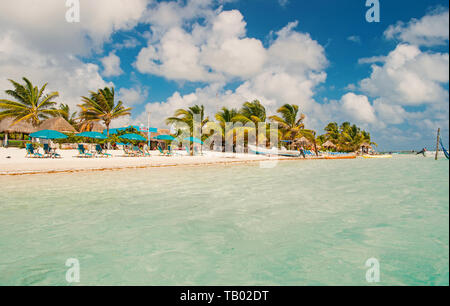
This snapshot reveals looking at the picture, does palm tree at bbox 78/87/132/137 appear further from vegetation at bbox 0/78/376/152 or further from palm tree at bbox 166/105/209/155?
palm tree at bbox 166/105/209/155

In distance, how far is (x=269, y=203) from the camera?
5.54m

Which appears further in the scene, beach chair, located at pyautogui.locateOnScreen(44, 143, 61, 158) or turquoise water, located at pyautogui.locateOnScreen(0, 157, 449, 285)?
beach chair, located at pyautogui.locateOnScreen(44, 143, 61, 158)

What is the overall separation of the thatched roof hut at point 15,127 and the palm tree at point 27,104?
1.60 ft

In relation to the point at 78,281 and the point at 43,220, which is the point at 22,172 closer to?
the point at 43,220

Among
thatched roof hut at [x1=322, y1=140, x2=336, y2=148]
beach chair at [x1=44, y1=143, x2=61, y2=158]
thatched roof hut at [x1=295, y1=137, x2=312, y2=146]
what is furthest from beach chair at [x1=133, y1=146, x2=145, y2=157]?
thatched roof hut at [x1=322, y1=140, x2=336, y2=148]

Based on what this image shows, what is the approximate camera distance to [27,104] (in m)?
30.0

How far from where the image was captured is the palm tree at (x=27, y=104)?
28.0 meters

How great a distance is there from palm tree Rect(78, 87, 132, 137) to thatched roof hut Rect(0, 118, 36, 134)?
5.87m

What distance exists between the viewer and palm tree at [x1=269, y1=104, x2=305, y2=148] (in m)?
32.8

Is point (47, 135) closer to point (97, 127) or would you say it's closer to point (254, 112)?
point (97, 127)

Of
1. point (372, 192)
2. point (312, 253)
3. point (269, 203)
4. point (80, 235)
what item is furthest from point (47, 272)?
point (372, 192)

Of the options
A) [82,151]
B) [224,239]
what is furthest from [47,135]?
[224,239]

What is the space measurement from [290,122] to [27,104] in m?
32.6

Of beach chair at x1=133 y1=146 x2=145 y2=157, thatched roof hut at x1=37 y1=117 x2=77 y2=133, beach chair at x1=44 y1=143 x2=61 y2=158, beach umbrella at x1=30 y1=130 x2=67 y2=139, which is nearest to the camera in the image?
beach chair at x1=44 y1=143 x2=61 y2=158
